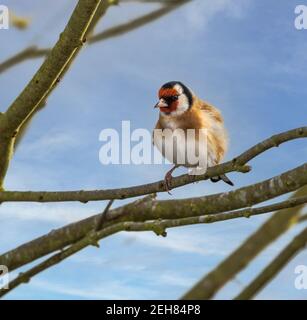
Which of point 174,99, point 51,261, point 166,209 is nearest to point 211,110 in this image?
point 174,99

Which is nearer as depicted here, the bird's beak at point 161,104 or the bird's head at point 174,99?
the bird's beak at point 161,104

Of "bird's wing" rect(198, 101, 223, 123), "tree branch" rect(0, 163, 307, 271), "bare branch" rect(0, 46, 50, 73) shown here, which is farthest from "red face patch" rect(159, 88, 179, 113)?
"tree branch" rect(0, 163, 307, 271)

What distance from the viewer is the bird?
156 inches

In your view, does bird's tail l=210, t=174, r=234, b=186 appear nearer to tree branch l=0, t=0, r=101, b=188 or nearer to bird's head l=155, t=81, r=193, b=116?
bird's head l=155, t=81, r=193, b=116

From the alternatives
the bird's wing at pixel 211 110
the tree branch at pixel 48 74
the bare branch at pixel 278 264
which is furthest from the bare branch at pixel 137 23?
the bare branch at pixel 278 264

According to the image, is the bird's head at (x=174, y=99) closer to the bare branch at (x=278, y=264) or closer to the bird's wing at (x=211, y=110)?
the bird's wing at (x=211, y=110)

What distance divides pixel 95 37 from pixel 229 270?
1738 mm

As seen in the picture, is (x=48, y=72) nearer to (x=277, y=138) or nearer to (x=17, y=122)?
(x=17, y=122)

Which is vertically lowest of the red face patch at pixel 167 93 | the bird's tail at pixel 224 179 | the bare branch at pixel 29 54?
the bird's tail at pixel 224 179

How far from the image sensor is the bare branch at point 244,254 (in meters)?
3.79

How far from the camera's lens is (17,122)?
339 cm

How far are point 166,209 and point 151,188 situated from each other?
51cm

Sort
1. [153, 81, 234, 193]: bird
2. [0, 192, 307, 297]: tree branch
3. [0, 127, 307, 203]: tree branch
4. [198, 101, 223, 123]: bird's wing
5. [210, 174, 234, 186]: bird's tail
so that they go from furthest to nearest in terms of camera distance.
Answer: [198, 101, 223, 123]: bird's wing < [210, 174, 234, 186]: bird's tail < [153, 81, 234, 193]: bird < [0, 192, 307, 297]: tree branch < [0, 127, 307, 203]: tree branch

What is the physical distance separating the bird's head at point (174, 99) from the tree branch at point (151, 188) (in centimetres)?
127
